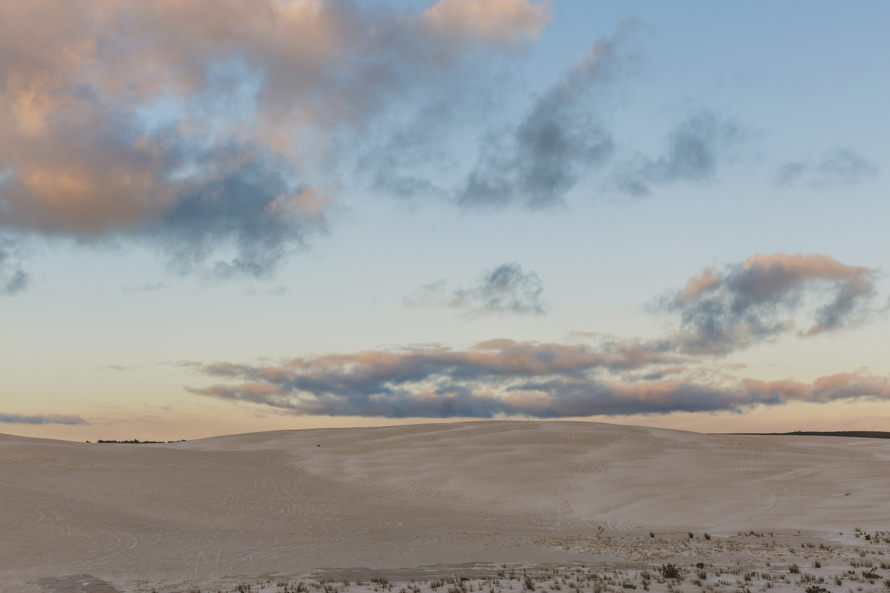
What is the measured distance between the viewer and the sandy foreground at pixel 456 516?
66.7 feet

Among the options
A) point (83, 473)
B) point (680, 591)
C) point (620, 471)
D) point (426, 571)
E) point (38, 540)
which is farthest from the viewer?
point (620, 471)

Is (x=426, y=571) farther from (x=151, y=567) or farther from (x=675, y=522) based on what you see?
(x=675, y=522)

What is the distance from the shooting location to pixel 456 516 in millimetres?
35031

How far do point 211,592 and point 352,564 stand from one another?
5.25m

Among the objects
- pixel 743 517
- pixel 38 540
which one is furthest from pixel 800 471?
pixel 38 540

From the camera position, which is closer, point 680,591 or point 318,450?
point 680,591

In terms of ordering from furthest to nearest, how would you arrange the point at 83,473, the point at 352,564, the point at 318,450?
the point at 318,450, the point at 83,473, the point at 352,564

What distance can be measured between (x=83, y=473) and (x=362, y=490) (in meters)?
14.9

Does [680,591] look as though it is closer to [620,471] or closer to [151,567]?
[151,567]

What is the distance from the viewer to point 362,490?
41750 millimetres

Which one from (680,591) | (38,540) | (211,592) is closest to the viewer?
(680,591)

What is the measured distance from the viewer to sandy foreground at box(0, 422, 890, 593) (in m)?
20.3

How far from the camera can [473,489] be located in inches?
1642

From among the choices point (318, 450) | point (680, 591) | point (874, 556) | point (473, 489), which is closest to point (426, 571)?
point (680, 591)
